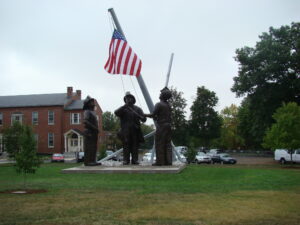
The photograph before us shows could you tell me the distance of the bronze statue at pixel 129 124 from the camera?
59.4 feet

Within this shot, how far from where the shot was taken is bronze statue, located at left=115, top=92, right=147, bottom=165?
18094mm

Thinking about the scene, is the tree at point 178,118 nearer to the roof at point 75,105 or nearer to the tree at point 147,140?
the tree at point 147,140

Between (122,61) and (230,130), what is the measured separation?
5655 centimetres

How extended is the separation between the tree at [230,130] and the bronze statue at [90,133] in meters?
54.3

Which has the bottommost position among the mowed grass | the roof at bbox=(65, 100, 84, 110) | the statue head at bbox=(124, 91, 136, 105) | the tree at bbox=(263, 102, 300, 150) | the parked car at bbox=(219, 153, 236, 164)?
the parked car at bbox=(219, 153, 236, 164)

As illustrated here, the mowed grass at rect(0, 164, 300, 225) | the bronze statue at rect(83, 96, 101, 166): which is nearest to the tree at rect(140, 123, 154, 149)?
the bronze statue at rect(83, 96, 101, 166)

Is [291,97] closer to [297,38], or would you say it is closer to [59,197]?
[297,38]

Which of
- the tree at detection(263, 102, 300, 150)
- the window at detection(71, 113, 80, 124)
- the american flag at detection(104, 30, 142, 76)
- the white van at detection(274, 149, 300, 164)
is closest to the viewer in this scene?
the american flag at detection(104, 30, 142, 76)

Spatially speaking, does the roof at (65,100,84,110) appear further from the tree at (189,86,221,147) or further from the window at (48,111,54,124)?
the tree at (189,86,221,147)

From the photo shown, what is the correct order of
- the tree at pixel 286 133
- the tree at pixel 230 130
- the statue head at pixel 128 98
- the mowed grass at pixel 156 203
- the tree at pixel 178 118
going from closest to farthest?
the mowed grass at pixel 156 203, the statue head at pixel 128 98, the tree at pixel 286 133, the tree at pixel 178 118, the tree at pixel 230 130

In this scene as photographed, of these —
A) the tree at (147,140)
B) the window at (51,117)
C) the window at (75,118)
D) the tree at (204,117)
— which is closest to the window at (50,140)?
the window at (51,117)

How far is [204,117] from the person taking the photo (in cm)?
6097

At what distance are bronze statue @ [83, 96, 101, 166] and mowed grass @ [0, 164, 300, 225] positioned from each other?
452cm

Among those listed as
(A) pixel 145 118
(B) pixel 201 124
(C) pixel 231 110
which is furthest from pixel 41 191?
(C) pixel 231 110
